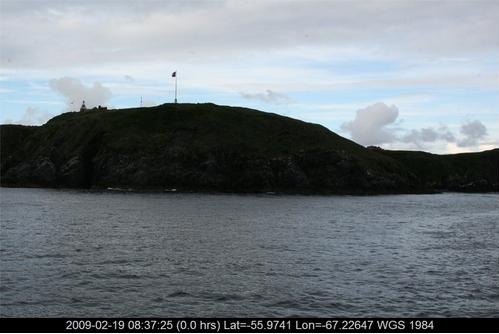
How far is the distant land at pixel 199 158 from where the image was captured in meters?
145

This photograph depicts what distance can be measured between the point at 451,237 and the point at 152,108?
142 metres

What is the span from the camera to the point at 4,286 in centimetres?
2964

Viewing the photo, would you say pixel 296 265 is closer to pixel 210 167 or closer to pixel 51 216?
pixel 51 216

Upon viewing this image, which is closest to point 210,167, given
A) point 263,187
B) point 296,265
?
point 263,187
